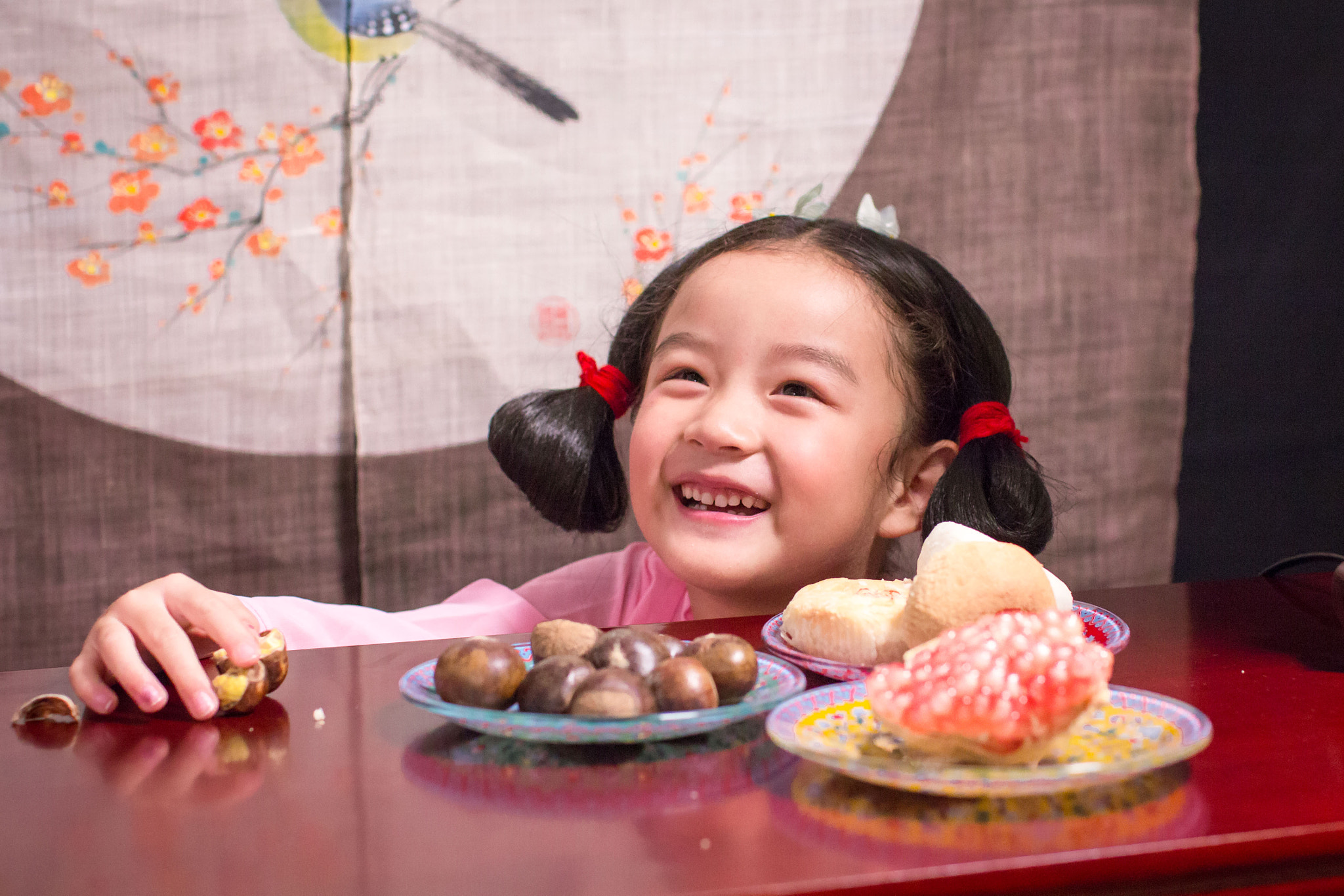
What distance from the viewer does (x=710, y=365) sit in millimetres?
1080

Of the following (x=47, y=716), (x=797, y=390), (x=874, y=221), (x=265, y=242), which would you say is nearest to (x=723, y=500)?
(x=797, y=390)

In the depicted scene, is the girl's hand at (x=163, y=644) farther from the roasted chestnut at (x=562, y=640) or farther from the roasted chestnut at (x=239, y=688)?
the roasted chestnut at (x=562, y=640)

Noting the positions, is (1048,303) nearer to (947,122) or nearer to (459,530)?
(947,122)

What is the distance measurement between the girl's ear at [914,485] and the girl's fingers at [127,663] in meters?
0.71

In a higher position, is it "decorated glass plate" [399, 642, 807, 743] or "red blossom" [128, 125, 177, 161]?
"red blossom" [128, 125, 177, 161]

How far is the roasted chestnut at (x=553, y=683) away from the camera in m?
0.51

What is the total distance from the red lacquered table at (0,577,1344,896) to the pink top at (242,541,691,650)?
47 centimetres

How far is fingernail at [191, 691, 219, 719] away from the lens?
606 mm

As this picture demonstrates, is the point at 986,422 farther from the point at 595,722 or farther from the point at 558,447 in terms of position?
the point at 595,722

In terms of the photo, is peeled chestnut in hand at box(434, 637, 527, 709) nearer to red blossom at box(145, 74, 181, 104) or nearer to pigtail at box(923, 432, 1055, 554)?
pigtail at box(923, 432, 1055, 554)

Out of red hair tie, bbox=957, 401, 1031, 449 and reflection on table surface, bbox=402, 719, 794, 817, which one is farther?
red hair tie, bbox=957, 401, 1031, 449

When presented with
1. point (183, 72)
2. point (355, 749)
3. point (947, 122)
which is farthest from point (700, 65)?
point (355, 749)

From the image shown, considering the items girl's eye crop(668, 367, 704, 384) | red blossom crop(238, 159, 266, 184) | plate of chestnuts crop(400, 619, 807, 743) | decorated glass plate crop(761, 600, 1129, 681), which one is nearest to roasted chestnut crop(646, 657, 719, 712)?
plate of chestnuts crop(400, 619, 807, 743)

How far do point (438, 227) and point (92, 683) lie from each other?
870mm
